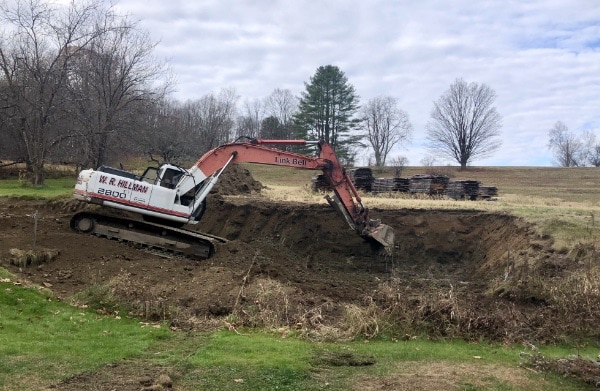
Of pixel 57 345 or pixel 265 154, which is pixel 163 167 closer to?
pixel 265 154

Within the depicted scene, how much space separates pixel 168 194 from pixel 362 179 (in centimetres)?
1986

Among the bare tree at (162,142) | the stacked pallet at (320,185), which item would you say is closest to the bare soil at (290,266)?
the stacked pallet at (320,185)

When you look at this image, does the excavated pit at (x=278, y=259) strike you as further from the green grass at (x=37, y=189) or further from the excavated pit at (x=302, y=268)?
the green grass at (x=37, y=189)

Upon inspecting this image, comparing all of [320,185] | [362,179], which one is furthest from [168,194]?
[362,179]

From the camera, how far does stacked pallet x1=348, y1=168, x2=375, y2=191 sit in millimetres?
32250

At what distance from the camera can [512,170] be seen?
63.9 metres

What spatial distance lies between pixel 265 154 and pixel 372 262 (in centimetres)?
527

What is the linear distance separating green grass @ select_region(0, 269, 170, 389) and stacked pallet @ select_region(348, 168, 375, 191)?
24.0m

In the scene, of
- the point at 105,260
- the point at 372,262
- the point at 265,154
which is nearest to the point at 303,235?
the point at 372,262

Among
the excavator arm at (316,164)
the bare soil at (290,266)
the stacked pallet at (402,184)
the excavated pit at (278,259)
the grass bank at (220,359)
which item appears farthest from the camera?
the stacked pallet at (402,184)

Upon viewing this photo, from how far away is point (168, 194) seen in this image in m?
13.7

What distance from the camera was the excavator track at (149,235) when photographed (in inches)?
565

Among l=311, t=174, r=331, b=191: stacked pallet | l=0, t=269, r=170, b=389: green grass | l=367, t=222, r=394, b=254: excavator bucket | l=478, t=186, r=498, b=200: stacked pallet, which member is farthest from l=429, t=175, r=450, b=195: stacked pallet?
l=0, t=269, r=170, b=389: green grass

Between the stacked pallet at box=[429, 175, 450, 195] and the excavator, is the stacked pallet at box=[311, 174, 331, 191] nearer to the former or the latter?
the stacked pallet at box=[429, 175, 450, 195]
